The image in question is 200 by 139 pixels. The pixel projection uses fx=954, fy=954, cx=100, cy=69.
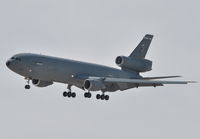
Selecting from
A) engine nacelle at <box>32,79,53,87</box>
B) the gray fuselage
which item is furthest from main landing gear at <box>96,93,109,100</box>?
engine nacelle at <box>32,79,53,87</box>

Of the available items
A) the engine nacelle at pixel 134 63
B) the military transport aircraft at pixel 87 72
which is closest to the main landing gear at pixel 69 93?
the military transport aircraft at pixel 87 72

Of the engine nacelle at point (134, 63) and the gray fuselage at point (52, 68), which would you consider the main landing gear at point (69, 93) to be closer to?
the gray fuselage at point (52, 68)

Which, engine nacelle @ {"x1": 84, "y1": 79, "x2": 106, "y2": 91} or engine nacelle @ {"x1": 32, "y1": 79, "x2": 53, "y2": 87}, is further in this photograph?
engine nacelle @ {"x1": 32, "y1": 79, "x2": 53, "y2": 87}

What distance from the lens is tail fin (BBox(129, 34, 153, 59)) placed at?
457ft

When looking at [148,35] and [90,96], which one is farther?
[148,35]

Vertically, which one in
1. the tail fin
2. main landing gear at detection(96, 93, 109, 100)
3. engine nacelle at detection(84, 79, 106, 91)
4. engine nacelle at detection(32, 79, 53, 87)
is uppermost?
the tail fin

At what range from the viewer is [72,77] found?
419 feet

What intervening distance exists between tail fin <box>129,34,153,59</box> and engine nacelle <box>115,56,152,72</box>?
1177 mm

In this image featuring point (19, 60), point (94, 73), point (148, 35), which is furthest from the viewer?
point (148, 35)

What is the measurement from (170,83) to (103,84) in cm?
922

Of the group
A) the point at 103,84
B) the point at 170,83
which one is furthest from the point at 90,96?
the point at 170,83

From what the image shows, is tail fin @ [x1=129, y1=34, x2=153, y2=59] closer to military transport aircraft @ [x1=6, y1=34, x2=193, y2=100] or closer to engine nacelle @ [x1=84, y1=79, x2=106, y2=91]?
military transport aircraft @ [x1=6, y1=34, x2=193, y2=100]

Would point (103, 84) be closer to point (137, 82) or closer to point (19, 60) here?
point (137, 82)

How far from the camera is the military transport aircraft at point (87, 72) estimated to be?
12369 centimetres
